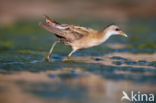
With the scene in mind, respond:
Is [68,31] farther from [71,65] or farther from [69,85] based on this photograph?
[69,85]

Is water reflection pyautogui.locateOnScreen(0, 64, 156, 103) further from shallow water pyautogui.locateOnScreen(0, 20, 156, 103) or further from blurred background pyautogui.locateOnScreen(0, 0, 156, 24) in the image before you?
blurred background pyautogui.locateOnScreen(0, 0, 156, 24)

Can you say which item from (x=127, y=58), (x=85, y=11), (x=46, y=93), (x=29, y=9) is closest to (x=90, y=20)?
(x=85, y=11)

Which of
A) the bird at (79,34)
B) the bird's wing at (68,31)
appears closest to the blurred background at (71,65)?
Result: the bird at (79,34)

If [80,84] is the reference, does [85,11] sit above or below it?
above

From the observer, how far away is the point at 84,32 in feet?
35.2

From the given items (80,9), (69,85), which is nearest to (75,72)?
(69,85)

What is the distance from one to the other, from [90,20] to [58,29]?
1162cm

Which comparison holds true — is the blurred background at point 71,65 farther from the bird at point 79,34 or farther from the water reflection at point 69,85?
the bird at point 79,34

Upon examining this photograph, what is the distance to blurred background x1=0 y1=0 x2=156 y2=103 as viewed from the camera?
746 centimetres

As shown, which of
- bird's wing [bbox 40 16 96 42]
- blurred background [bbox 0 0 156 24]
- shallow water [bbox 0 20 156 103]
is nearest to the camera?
shallow water [bbox 0 20 156 103]

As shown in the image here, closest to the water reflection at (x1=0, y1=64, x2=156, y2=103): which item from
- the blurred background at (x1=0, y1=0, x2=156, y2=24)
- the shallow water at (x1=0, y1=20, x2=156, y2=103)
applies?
the shallow water at (x1=0, y1=20, x2=156, y2=103)

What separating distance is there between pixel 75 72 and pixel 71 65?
Answer: 0.84m

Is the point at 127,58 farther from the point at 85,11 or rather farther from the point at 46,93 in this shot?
the point at 85,11

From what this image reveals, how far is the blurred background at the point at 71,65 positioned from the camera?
746 cm
